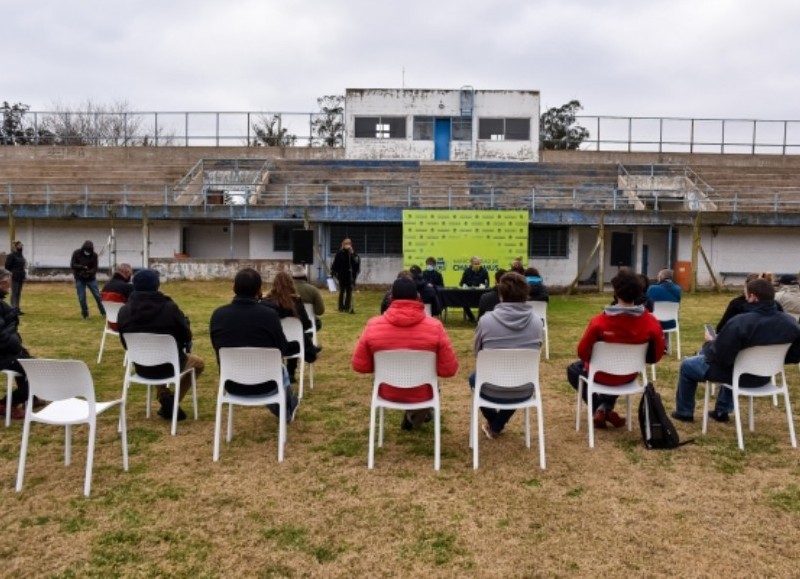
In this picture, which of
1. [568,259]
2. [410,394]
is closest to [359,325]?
[410,394]

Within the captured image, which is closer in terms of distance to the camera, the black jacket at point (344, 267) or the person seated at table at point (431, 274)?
the person seated at table at point (431, 274)

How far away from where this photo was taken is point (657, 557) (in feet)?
11.5

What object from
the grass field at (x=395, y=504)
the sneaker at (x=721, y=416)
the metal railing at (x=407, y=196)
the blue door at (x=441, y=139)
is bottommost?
the grass field at (x=395, y=504)

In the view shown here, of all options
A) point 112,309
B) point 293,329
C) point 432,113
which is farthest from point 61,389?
point 432,113

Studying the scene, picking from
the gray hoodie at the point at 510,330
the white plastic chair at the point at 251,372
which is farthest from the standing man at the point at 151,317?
the gray hoodie at the point at 510,330

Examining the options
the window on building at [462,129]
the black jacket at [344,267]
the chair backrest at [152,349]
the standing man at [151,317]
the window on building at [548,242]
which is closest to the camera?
the chair backrest at [152,349]

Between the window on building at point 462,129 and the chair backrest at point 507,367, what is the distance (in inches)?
1000

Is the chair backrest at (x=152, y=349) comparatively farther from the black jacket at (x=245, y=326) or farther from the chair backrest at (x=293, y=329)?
the chair backrest at (x=293, y=329)

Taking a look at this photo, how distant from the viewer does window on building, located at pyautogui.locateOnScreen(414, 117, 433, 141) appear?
1144 inches

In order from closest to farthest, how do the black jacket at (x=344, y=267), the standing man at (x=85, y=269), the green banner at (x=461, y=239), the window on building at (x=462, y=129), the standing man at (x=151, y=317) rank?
the standing man at (x=151, y=317)
the standing man at (x=85, y=269)
the black jacket at (x=344, y=267)
the green banner at (x=461, y=239)
the window on building at (x=462, y=129)

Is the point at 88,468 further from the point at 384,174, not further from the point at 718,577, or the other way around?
the point at 384,174

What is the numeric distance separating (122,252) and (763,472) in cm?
2293

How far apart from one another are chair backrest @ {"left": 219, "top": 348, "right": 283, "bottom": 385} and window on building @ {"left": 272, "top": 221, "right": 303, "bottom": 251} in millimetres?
18544

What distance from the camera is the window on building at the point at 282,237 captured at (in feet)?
76.3
